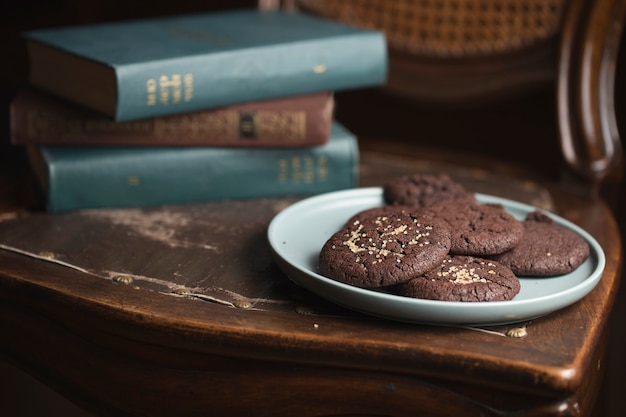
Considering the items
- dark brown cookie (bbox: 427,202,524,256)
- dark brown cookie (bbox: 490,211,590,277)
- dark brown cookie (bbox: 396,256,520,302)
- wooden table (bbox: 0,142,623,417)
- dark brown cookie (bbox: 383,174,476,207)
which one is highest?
→ dark brown cookie (bbox: 427,202,524,256)

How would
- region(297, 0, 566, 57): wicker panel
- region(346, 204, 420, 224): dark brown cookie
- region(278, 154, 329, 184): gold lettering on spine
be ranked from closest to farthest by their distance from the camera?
region(346, 204, 420, 224): dark brown cookie, region(278, 154, 329, 184): gold lettering on spine, region(297, 0, 566, 57): wicker panel

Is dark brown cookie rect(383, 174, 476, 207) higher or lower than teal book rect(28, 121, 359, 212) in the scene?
higher

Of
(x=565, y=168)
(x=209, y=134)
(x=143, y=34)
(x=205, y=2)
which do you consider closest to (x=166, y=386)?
(x=209, y=134)

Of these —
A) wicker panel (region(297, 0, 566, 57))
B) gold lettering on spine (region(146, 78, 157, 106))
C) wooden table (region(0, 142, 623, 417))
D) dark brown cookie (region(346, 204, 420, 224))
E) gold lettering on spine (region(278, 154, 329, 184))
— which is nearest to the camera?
wooden table (region(0, 142, 623, 417))

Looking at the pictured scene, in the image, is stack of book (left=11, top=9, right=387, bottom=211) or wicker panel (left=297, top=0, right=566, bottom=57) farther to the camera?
wicker panel (left=297, top=0, right=566, bottom=57)

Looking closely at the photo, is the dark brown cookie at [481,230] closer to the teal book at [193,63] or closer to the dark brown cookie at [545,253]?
the dark brown cookie at [545,253]

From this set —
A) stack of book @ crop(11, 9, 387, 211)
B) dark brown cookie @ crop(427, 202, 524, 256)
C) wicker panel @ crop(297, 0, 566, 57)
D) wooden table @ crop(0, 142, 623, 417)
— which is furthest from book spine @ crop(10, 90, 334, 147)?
wicker panel @ crop(297, 0, 566, 57)

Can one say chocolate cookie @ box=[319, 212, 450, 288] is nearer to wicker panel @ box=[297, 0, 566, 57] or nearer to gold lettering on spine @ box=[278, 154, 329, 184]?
gold lettering on spine @ box=[278, 154, 329, 184]

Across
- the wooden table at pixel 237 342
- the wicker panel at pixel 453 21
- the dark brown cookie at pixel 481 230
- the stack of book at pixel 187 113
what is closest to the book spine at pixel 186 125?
the stack of book at pixel 187 113
